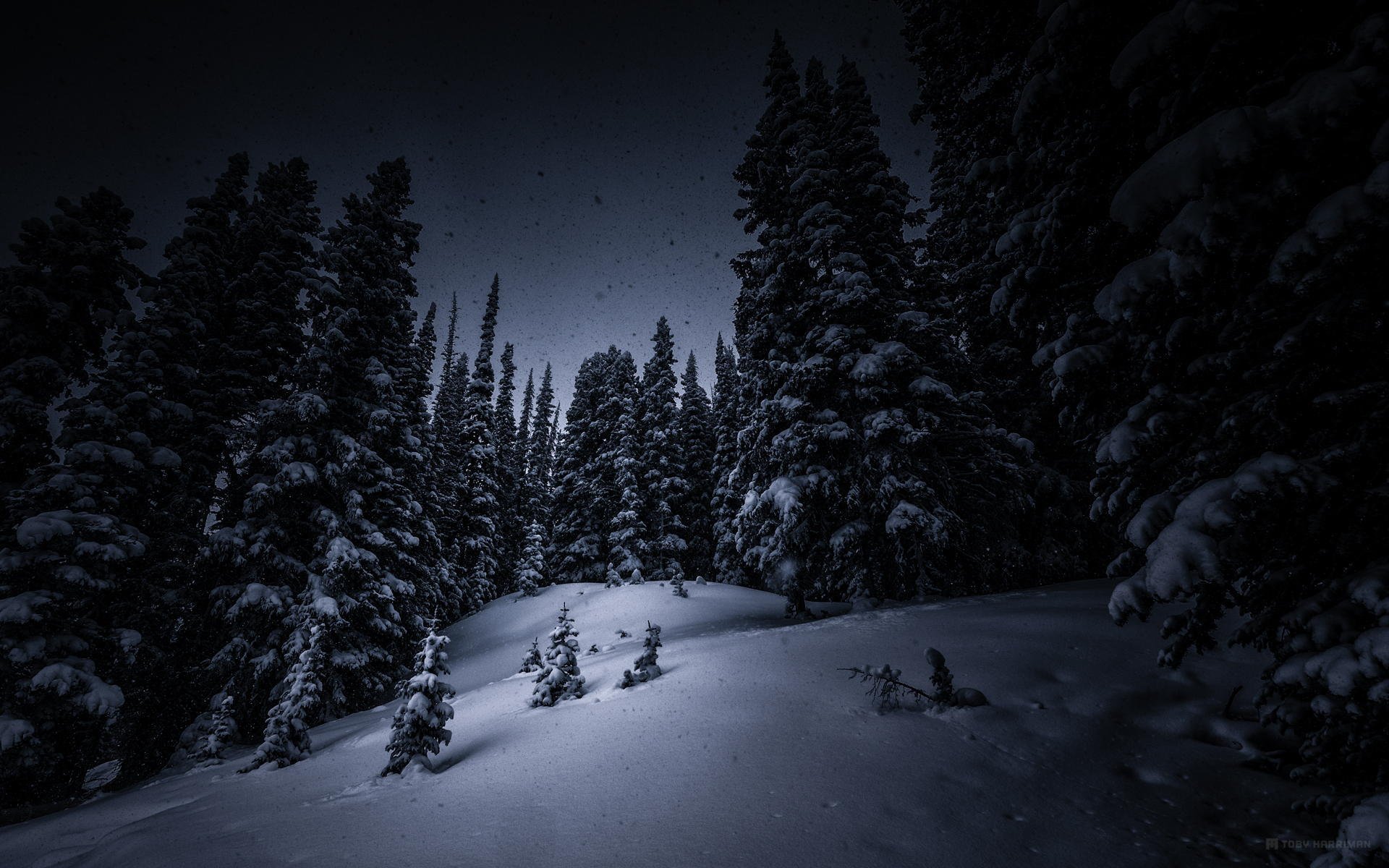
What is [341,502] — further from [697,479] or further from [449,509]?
[697,479]

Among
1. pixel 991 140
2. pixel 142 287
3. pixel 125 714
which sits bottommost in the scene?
pixel 125 714

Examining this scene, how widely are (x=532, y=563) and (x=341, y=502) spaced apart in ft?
50.1

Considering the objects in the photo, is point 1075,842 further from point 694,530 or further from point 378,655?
point 694,530

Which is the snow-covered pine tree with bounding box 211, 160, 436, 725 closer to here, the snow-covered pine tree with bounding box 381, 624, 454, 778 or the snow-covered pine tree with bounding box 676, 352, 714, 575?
the snow-covered pine tree with bounding box 381, 624, 454, 778

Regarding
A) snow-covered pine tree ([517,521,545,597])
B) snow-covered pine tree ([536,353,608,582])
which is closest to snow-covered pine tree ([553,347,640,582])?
snow-covered pine tree ([536,353,608,582])

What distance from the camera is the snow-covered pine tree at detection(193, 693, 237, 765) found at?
9.86 meters

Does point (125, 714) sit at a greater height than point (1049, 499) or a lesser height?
lesser

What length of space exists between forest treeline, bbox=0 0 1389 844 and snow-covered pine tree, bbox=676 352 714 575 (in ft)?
29.3

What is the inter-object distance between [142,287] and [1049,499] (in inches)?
956

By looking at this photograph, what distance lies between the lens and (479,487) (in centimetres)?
2886

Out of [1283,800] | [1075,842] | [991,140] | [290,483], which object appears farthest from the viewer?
[290,483]

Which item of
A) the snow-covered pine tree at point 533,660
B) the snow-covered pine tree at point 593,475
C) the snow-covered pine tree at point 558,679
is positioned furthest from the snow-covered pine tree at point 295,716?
the snow-covered pine tree at point 593,475

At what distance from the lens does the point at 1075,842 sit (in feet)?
10.9

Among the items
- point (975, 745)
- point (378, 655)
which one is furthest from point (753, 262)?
point (378, 655)
